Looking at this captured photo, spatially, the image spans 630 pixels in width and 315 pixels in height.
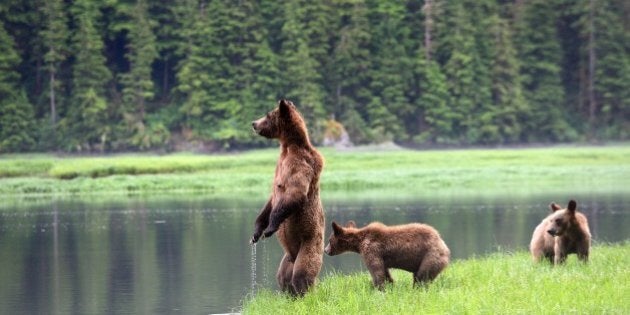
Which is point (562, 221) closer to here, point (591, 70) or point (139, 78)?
point (139, 78)

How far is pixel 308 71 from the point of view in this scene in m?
59.4

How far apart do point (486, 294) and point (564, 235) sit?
2.87m

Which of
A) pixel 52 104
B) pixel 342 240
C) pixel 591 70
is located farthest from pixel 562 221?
pixel 591 70

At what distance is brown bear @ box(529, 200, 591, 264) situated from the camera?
14.8 metres

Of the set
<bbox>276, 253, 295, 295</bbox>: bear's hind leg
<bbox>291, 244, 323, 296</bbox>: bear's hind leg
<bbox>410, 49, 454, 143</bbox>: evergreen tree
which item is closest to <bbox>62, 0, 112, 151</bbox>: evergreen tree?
<bbox>410, 49, 454, 143</bbox>: evergreen tree

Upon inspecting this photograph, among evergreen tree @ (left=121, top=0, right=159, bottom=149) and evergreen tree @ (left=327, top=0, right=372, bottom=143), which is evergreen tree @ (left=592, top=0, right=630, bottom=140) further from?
evergreen tree @ (left=121, top=0, right=159, bottom=149)

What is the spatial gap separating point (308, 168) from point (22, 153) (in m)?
46.3

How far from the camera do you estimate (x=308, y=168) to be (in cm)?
1258

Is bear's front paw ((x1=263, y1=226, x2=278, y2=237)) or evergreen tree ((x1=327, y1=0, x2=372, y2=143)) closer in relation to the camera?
bear's front paw ((x1=263, y1=226, x2=278, y2=237))

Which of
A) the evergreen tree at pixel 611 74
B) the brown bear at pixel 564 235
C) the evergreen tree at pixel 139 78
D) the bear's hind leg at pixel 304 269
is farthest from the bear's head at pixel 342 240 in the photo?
the evergreen tree at pixel 611 74

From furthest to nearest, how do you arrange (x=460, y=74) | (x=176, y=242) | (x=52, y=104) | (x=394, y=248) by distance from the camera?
(x=460, y=74), (x=52, y=104), (x=176, y=242), (x=394, y=248)

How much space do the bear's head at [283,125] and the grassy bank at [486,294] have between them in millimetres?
1761

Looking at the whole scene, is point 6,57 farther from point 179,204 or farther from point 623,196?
point 623,196

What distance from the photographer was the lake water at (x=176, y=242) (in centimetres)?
1684
